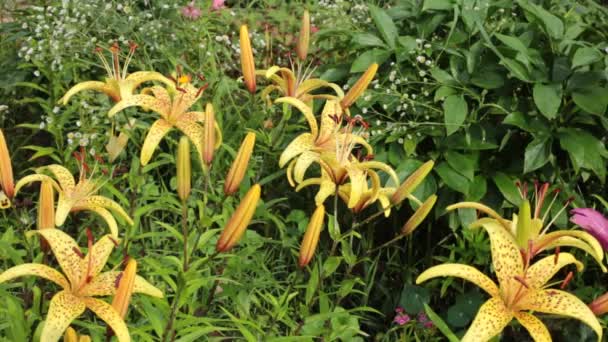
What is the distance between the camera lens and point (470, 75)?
9.58 ft

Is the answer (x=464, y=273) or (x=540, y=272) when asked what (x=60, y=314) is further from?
(x=540, y=272)

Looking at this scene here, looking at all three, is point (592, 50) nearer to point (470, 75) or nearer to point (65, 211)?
point (470, 75)

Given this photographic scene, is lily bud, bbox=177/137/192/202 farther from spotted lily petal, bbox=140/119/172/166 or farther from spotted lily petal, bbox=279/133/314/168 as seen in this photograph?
spotted lily petal, bbox=279/133/314/168

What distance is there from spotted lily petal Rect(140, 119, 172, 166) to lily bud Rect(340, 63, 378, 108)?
544 millimetres

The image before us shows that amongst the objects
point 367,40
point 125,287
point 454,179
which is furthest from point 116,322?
point 367,40

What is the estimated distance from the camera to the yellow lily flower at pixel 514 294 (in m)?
1.79

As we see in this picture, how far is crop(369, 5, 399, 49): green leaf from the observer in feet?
9.89

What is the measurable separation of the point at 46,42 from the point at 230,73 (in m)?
0.84

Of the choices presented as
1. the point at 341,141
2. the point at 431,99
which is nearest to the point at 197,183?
the point at 341,141

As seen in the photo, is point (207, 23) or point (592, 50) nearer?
point (592, 50)

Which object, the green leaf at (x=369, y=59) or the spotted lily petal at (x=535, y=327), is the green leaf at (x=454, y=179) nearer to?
the green leaf at (x=369, y=59)

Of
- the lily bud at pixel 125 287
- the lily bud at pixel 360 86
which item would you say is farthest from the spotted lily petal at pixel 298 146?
the lily bud at pixel 125 287

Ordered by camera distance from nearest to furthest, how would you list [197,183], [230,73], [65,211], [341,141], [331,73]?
[65,211] → [341,141] → [197,183] → [331,73] → [230,73]

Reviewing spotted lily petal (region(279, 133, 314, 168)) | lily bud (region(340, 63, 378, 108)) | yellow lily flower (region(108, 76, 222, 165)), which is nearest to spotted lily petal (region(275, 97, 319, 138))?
spotted lily petal (region(279, 133, 314, 168))
